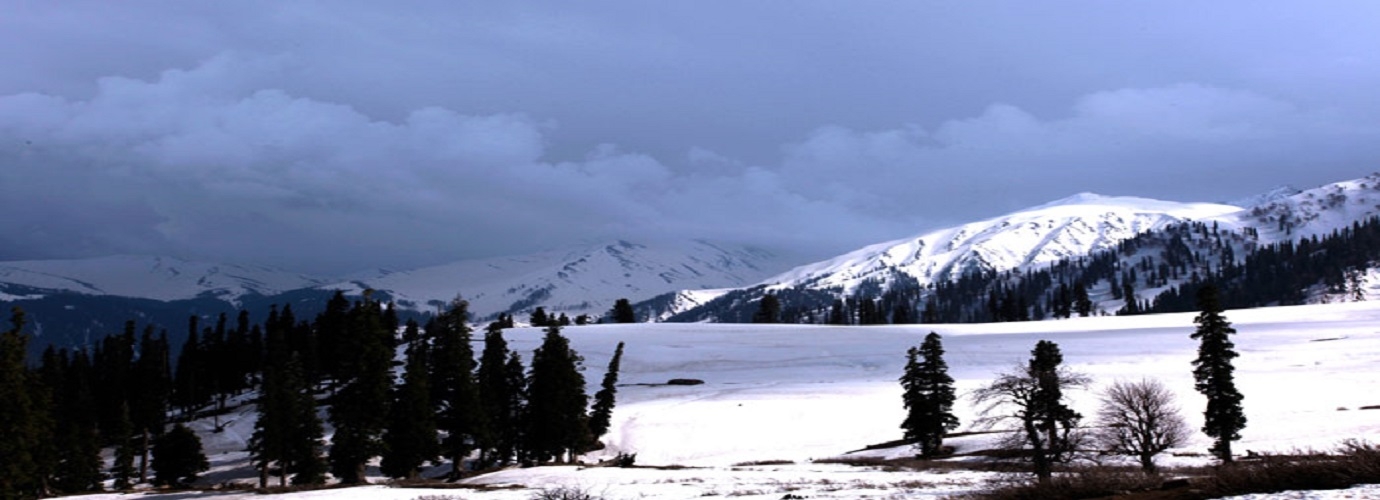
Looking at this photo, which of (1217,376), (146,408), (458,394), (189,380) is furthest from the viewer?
(189,380)

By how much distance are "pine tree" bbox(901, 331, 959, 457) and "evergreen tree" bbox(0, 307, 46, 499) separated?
55278 mm

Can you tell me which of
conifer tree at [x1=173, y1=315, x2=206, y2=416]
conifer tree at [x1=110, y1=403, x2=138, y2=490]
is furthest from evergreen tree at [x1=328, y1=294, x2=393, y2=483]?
conifer tree at [x1=173, y1=315, x2=206, y2=416]

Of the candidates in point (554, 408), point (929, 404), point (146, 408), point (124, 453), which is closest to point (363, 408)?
point (554, 408)

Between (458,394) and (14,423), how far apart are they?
1118 inches

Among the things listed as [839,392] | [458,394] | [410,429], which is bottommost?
[839,392]

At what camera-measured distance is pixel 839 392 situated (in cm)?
9750

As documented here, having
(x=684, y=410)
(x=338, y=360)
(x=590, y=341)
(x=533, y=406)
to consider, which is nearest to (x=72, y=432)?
(x=338, y=360)

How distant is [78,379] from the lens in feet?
359

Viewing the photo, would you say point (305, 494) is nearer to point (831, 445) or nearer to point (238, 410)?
point (831, 445)

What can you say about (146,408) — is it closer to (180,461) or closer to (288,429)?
(180,461)

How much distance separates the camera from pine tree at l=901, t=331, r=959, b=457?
67250mm

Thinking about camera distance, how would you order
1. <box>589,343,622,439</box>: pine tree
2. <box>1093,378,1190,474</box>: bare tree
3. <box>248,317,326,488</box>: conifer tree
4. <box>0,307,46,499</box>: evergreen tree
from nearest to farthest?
<box>1093,378,1190,474</box>: bare tree → <box>0,307,46,499</box>: evergreen tree → <box>248,317,326,488</box>: conifer tree → <box>589,343,622,439</box>: pine tree

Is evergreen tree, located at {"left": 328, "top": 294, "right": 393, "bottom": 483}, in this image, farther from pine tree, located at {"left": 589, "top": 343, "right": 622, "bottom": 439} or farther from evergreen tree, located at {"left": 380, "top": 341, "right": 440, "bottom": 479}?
pine tree, located at {"left": 589, "top": 343, "right": 622, "bottom": 439}

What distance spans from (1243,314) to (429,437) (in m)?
161
